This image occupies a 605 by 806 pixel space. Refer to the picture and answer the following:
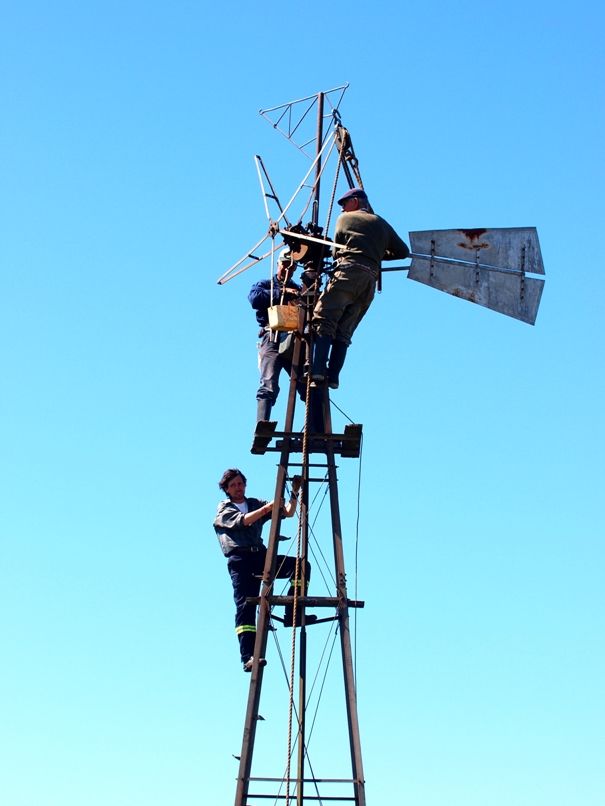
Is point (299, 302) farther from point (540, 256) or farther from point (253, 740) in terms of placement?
point (253, 740)

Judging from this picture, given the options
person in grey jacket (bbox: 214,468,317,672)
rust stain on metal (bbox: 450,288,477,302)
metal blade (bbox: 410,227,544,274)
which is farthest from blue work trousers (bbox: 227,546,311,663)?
metal blade (bbox: 410,227,544,274)

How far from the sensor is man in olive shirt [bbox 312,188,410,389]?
14.9 meters

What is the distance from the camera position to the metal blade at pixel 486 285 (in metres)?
15.6

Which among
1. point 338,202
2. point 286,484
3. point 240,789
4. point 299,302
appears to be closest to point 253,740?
point 240,789

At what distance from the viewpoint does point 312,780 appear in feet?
45.8

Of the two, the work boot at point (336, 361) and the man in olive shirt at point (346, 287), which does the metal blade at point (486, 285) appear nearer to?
the man in olive shirt at point (346, 287)

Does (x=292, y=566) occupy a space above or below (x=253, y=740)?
above

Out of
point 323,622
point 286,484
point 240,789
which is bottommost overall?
point 240,789

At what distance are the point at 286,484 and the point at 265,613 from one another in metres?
1.36

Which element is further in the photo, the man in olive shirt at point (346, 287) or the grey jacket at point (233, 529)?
the grey jacket at point (233, 529)

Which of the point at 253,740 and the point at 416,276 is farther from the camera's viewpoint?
the point at 416,276

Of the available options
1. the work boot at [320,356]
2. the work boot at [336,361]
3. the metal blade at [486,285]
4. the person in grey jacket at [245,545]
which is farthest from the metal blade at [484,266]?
the person in grey jacket at [245,545]

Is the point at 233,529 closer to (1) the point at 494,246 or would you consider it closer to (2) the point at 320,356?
(2) the point at 320,356

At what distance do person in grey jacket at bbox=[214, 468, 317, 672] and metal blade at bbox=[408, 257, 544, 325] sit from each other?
2.57 m
